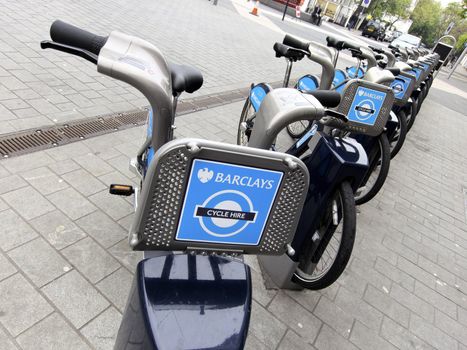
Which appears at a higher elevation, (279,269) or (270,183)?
(270,183)

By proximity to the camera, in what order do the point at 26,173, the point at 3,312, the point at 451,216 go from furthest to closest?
the point at 451,216, the point at 26,173, the point at 3,312

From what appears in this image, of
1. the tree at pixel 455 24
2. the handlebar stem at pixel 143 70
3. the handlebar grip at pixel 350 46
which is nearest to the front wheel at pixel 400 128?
the handlebar grip at pixel 350 46

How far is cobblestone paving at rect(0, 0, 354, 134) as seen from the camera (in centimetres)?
385

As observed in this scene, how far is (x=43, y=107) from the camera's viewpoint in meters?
3.74

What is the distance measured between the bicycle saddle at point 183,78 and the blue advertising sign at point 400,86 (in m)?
3.24

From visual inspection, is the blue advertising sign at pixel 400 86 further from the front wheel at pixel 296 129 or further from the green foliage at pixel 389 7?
the green foliage at pixel 389 7

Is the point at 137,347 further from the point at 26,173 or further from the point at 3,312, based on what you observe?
→ the point at 26,173

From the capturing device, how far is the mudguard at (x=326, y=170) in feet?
6.97

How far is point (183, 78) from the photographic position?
1753 millimetres

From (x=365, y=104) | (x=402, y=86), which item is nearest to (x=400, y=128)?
(x=402, y=86)

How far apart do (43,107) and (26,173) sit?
125 cm

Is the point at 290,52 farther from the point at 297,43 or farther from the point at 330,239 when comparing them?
the point at 330,239

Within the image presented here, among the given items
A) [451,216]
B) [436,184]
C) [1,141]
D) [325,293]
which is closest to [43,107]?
[1,141]

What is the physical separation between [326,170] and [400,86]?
9.05 feet
